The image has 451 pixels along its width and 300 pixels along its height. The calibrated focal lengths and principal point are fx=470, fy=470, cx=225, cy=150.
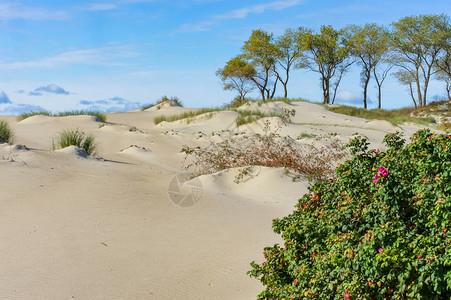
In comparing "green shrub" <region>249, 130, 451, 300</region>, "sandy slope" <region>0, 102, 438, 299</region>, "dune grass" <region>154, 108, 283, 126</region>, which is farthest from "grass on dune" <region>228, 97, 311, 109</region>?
"green shrub" <region>249, 130, 451, 300</region>

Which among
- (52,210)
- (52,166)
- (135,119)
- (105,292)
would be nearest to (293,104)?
(135,119)

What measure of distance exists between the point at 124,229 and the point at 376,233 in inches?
142

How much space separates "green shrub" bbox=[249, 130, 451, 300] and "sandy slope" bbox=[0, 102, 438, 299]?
1082mm

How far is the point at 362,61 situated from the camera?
37875 mm

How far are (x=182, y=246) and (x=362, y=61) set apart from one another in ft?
117

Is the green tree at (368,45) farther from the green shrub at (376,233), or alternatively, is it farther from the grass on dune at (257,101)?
the green shrub at (376,233)

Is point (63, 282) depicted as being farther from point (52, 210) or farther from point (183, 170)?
point (183, 170)

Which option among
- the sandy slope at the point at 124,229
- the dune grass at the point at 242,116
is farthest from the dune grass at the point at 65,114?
the sandy slope at the point at 124,229

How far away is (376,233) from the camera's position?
8.45 feet

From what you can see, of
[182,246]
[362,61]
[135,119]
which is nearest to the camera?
[182,246]

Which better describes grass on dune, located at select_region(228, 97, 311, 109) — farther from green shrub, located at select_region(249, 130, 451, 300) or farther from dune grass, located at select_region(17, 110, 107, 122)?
green shrub, located at select_region(249, 130, 451, 300)

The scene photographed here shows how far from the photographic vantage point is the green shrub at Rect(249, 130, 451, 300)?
242cm

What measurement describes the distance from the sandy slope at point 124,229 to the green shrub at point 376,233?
1082 mm

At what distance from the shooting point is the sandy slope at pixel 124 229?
4.25 metres
